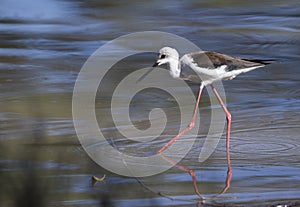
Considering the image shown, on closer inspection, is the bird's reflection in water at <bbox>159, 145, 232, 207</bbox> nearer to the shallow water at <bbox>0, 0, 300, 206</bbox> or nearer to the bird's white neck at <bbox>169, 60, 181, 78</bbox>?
the shallow water at <bbox>0, 0, 300, 206</bbox>

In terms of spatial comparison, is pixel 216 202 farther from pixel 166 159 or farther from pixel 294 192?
pixel 166 159

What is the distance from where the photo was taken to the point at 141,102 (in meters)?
8.92

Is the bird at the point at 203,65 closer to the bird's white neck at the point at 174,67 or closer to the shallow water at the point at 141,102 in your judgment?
the bird's white neck at the point at 174,67

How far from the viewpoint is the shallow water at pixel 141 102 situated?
5797mm

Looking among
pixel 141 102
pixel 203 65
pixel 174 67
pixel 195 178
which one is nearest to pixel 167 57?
pixel 174 67

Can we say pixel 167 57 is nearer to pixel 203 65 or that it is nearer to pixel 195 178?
pixel 203 65

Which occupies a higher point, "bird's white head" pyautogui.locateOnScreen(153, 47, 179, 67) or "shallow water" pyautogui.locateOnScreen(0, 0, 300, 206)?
"bird's white head" pyautogui.locateOnScreen(153, 47, 179, 67)

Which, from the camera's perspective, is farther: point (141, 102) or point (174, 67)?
point (141, 102)

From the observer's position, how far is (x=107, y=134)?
766cm

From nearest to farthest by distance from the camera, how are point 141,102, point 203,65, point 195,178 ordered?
point 195,178 → point 203,65 → point 141,102

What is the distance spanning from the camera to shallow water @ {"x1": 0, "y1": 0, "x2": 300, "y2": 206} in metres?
5.80

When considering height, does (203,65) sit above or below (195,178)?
above

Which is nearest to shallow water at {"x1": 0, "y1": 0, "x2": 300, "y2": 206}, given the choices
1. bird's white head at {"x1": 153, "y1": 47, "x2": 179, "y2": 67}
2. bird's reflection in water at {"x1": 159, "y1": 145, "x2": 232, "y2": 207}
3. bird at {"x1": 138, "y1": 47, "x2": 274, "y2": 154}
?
bird's reflection in water at {"x1": 159, "y1": 145, "x2": 232, "y2": 207}

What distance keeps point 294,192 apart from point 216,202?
2.06 feet
